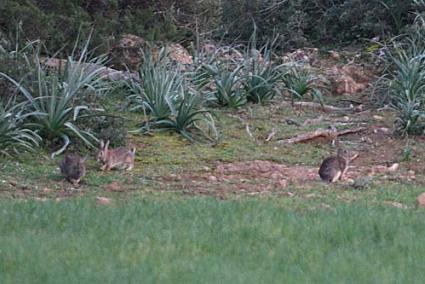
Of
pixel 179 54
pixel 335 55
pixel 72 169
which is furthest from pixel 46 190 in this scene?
pixel 335 55

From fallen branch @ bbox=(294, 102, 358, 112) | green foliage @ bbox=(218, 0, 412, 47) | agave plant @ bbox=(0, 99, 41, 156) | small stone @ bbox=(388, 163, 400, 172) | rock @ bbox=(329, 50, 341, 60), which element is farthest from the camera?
green foliage @ bbox=(218, 0, 412, 47)

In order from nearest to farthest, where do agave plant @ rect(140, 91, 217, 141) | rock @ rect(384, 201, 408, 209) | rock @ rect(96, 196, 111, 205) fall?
rock @ rect(96, 196, 111, 205) < rock @ rect(384, 201, 408, 209) < agave plant @ rect(140, 91, 217, 141)

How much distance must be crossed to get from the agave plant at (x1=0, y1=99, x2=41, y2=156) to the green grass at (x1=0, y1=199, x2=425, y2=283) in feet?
11.5

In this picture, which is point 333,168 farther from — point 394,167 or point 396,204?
point 396,204

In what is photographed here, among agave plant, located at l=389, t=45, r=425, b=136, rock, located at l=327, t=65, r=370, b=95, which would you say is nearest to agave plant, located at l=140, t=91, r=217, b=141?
agave plant, located at l=389, t=45, r=425, b=136

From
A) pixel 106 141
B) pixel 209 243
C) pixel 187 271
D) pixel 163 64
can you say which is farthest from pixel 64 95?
pixel 187 271

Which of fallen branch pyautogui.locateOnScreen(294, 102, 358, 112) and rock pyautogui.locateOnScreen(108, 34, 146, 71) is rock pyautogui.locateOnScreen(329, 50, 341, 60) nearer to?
fallen branch pyautogui.locateOnScreen(294, 102, 358, 112)

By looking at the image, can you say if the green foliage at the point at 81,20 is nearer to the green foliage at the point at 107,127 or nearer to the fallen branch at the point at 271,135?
the green foliage at the point at 107,127

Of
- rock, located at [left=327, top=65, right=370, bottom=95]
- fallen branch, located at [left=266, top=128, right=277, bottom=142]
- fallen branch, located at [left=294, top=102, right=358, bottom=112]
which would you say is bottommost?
rock, located at [left=327, top=65, right=370, bottom=95]

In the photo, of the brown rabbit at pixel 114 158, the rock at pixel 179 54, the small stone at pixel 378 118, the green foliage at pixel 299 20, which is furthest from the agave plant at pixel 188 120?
the green foliage at pixel 299 20

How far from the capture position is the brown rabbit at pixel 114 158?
44.9ft

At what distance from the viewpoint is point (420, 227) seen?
9.48m

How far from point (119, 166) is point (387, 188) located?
3.38 m

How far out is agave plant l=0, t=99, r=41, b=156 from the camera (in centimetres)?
1397
